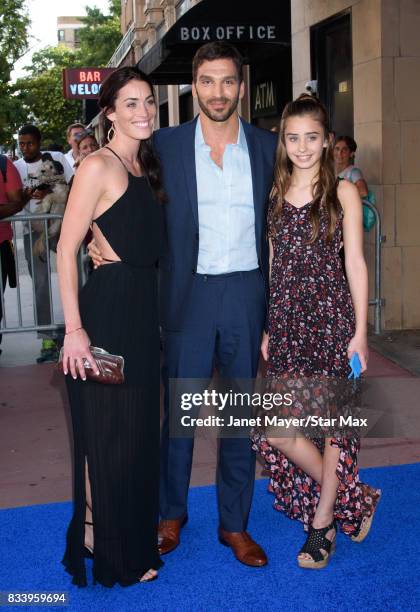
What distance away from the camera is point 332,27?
1070cm

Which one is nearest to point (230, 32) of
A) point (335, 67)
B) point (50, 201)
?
point (335, 67)

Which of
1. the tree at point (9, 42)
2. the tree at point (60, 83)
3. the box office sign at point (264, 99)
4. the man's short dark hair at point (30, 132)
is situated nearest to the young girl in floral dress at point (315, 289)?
the man's short dark hair at point (30, 132)

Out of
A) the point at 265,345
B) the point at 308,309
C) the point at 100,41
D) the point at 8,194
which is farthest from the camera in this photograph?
the point at 100,41

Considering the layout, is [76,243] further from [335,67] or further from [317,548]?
[335,67]

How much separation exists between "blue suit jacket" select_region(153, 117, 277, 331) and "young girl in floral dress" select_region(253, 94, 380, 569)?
0.07 m

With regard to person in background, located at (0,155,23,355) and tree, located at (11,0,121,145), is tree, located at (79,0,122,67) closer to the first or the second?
tree, located at (11,0,121,145)

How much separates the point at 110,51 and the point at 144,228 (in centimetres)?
6764

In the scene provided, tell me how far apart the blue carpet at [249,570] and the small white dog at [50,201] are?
4.15m

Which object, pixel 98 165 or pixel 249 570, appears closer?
pixel 98 165

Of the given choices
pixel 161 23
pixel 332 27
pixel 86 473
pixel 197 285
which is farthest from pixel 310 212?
pixel 161 23

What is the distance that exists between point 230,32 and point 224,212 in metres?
8.19

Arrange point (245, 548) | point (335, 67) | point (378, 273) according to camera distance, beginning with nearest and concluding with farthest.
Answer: point (245, 548) → point (378, 273) → point (335, 67)

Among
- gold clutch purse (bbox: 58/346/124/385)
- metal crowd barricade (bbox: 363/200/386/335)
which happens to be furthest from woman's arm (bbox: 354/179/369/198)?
gold clutch purse (bbox: 58/346/124/385)

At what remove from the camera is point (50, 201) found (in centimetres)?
884
